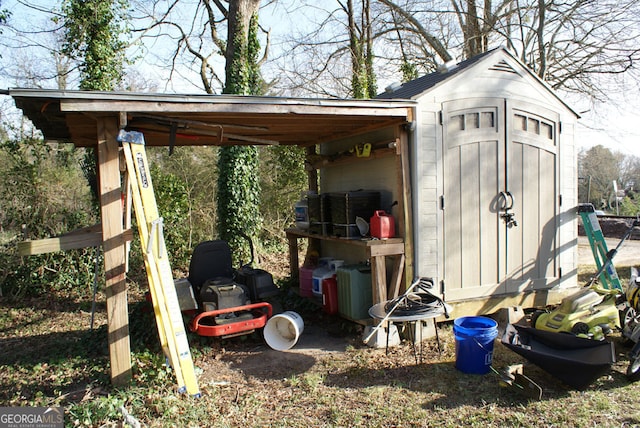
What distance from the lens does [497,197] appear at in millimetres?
5543

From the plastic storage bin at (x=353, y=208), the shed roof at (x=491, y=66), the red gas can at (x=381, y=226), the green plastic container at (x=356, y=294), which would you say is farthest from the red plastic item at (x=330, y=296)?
the shed roof at (x=491, y=66)

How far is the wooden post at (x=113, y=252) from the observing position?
408 centimetres

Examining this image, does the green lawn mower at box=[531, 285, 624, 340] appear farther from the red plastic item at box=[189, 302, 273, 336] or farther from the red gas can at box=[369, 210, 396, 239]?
the red plastic item at box=[189, 302, 273, 336]

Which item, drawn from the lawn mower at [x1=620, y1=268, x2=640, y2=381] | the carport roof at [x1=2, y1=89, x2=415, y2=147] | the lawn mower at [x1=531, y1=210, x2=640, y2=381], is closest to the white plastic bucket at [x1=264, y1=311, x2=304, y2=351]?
the carport roof at [x1=2, y1=89, x2=415, y2=147]

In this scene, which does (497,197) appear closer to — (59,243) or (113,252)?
(113,252)

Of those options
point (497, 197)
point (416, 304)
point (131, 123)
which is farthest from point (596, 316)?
point (131, 123)

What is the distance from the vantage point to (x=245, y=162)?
9.09m

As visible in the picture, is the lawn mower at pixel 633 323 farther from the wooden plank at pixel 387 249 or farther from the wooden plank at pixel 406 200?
the wooden plank at pixel 387 249

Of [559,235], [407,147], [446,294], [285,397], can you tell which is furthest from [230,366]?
[559,235]

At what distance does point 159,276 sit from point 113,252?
61 cm

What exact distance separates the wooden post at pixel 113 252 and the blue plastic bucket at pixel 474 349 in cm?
294

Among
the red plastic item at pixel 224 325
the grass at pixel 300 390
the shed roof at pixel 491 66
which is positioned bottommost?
the grass at pixel 300 390

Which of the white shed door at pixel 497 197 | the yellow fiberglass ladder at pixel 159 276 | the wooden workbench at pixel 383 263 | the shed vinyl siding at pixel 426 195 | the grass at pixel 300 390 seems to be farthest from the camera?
the white shed door at pixel 497 197

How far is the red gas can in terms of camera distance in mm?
5195
